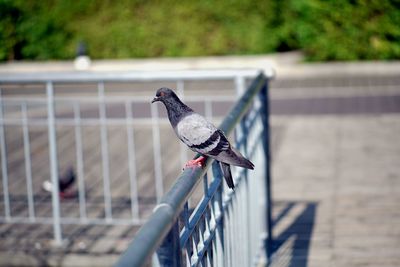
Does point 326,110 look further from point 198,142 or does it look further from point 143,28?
point 198,142

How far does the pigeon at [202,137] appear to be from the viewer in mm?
3676

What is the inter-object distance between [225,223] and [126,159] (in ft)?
19.3

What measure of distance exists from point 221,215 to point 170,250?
137 centimetres

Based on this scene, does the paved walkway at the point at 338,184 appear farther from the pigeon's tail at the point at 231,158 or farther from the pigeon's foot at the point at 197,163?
the pigeon's foot at the point at 197,163

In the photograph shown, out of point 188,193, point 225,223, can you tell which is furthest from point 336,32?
point 188,193

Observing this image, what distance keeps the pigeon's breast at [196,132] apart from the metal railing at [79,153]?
6.57 feet

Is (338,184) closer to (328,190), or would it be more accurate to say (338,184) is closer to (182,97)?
(328,190)

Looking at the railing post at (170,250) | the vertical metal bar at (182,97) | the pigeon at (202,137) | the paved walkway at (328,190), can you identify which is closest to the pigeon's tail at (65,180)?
the paved walkway at (328,190)

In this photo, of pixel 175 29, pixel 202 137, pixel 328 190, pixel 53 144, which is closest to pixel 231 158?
pixel 202 137

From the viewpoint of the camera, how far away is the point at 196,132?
12.5ft

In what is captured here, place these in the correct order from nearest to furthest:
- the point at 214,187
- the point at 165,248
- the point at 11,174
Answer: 1. the point at 165,248
2. the point at 214,187
3. the point at 11,174

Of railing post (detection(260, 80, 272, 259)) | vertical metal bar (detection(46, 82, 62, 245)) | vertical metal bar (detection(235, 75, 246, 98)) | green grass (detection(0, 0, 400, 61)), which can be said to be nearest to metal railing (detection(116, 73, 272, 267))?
railing post (detection(260, 80, 272, 259))

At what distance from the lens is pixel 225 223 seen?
409 centimetres

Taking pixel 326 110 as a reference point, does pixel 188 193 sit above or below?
above
